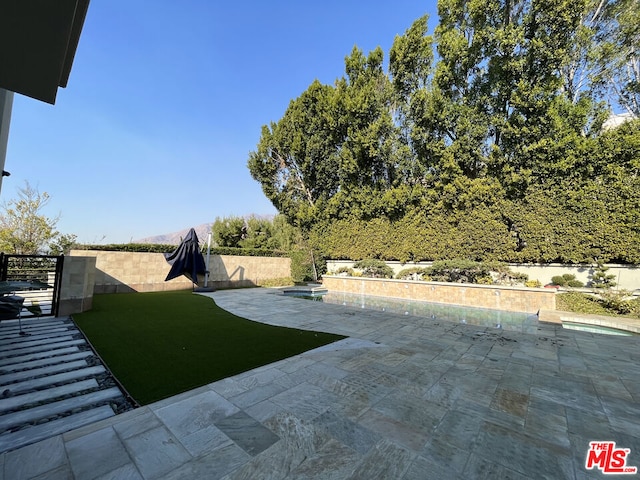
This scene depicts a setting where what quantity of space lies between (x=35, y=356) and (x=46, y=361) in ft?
1.18

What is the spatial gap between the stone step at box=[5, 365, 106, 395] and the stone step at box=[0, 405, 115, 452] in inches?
40.1

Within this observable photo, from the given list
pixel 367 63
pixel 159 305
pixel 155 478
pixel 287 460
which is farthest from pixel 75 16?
pixel 367 63

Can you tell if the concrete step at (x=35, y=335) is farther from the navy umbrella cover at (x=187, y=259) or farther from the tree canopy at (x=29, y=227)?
the tree canopy at (x=29, y=227)

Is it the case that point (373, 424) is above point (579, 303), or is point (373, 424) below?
below

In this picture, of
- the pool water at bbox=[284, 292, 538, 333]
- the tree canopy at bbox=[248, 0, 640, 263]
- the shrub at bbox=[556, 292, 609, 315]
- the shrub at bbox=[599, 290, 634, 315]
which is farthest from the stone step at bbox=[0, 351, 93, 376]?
the tree canopy at bbox=[248, 0, 640, 263]

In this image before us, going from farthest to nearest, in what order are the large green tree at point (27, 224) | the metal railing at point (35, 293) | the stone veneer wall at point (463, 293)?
the large green tree at point (27, 224) → the stone veneer wall at point (463, 293) → the metal railing at point (35, 293)

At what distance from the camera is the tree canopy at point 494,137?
10.4m

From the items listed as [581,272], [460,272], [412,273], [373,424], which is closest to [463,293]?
[460,272]

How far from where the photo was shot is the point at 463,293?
10.7 m

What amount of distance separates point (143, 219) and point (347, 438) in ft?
83.4

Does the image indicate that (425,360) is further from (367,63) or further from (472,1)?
(367,63)

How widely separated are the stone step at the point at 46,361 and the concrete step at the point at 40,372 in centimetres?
14

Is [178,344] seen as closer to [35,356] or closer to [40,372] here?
[40,372]

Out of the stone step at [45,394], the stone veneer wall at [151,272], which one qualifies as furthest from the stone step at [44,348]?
the stone veneer wall at [151,272]
